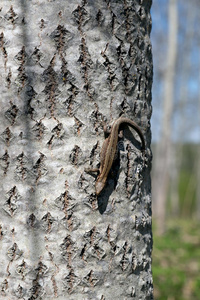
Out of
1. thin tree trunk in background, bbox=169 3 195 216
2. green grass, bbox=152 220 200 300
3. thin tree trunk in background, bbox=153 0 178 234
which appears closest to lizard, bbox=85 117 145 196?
green grass, bbox=152 220 200 300

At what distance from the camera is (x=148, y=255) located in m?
1.75

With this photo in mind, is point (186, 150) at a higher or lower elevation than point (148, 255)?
higher

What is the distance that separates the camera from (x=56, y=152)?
1.49m

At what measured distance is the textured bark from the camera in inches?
58.1

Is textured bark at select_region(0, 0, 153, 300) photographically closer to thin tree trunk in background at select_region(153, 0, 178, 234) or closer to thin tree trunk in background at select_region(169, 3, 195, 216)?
thin tree trunk in background at select_region(153, 0, 178, 234)

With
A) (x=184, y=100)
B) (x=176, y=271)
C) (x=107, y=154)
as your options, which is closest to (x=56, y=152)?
(x=107, y=154)

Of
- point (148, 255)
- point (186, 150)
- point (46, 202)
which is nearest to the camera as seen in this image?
point (46, 202)

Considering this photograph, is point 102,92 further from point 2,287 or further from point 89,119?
point 2,287

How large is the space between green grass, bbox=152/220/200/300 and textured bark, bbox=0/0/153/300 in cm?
401

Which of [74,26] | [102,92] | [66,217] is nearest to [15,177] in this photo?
[66,217]

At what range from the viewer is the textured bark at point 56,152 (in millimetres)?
1476

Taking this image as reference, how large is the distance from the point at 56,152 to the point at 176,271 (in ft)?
18.7

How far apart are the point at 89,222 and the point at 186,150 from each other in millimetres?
42816

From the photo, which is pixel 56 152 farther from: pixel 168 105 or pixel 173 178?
pixel 173 178
